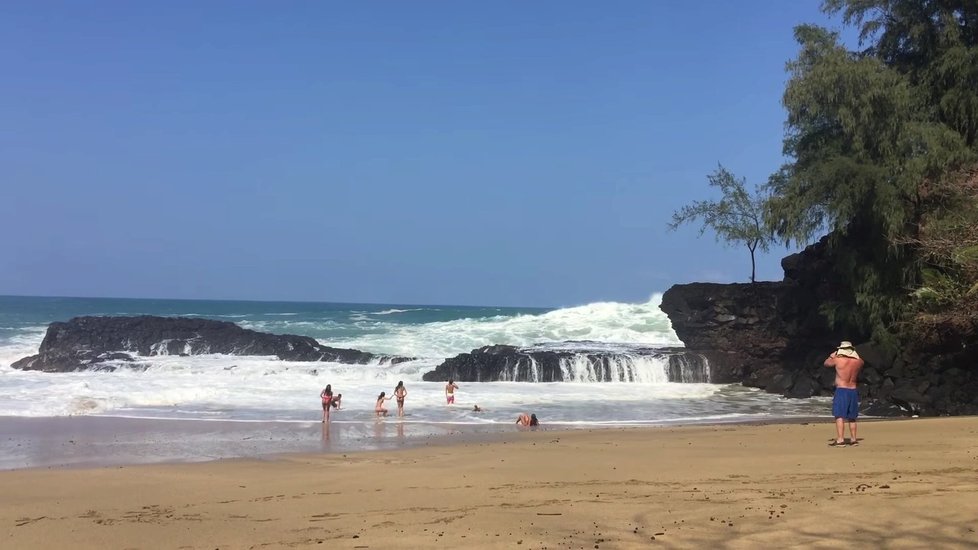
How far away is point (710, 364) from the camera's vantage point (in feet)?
94.1

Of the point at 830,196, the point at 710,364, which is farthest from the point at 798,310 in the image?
the point at 830,196

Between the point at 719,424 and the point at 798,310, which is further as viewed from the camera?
the point at 798,310

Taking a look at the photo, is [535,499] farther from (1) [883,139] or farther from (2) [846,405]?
(1) [883,139]

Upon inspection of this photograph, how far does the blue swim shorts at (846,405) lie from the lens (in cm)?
1121

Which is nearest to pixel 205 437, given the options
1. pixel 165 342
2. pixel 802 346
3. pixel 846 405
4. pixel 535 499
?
pixel 535 499

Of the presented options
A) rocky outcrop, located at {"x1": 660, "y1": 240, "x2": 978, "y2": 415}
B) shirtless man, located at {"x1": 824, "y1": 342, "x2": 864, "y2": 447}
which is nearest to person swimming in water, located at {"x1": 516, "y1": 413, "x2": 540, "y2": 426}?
shirtless man, located at {"x1": 824, "y1": 342, "x2": 864, "y2": 447}

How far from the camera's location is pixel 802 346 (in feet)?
92.4

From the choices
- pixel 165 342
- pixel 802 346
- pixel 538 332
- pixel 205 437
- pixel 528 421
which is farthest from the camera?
pixel 538 332

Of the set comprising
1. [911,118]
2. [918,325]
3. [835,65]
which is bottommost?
[918,325]

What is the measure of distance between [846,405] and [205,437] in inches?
444

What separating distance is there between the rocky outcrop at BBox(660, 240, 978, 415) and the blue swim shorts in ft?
28.1

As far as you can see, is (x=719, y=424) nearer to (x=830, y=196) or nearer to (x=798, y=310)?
(x=830, y=196)

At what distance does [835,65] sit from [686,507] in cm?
1893

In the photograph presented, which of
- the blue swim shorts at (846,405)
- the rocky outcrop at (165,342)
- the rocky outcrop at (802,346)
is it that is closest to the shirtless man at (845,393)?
the blue swim shorts at (846,405)
